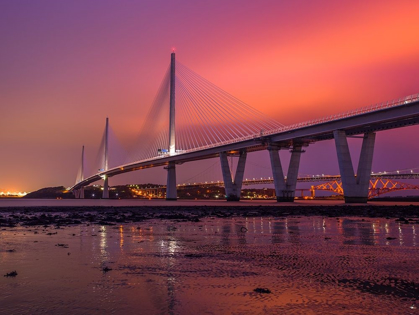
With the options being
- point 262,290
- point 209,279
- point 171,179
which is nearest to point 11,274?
point 209,279

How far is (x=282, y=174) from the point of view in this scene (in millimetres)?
74812

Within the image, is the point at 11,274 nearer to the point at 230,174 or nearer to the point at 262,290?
the point at 262,290

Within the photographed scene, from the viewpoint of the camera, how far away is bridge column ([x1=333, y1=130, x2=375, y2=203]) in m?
57.0

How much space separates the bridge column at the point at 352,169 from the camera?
56969 millimetres

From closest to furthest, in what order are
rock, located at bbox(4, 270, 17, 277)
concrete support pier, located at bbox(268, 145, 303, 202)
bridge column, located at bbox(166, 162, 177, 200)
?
rock, located at bbox(4, 270, 17, 277) → concrete support pier, located at bbox(268, 145, 303, 202) → bridge column, located at bbox(166, 162, 177, 200)

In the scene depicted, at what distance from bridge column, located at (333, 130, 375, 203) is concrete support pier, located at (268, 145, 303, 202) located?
16.3 meters

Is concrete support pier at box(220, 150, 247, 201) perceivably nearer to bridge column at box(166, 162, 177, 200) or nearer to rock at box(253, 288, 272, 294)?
bridge column at box(166, 162, 177, 200)

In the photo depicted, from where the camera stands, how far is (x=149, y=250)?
11.3 meters

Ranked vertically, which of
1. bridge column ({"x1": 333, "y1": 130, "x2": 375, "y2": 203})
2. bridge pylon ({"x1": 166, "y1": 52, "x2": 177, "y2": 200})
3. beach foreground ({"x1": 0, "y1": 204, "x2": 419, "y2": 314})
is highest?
bridge pylon ({"x1": 166, "y1": 52, "x2": 177, "y2": 200})

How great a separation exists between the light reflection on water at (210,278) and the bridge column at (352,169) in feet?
155

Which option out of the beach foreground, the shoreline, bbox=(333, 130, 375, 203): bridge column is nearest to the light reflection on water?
the beach foreground

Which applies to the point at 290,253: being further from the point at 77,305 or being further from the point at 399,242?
the point at 77,305

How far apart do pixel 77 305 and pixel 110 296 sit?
0.59m

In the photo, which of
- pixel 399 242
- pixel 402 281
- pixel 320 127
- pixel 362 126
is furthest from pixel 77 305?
pixel 320 127
